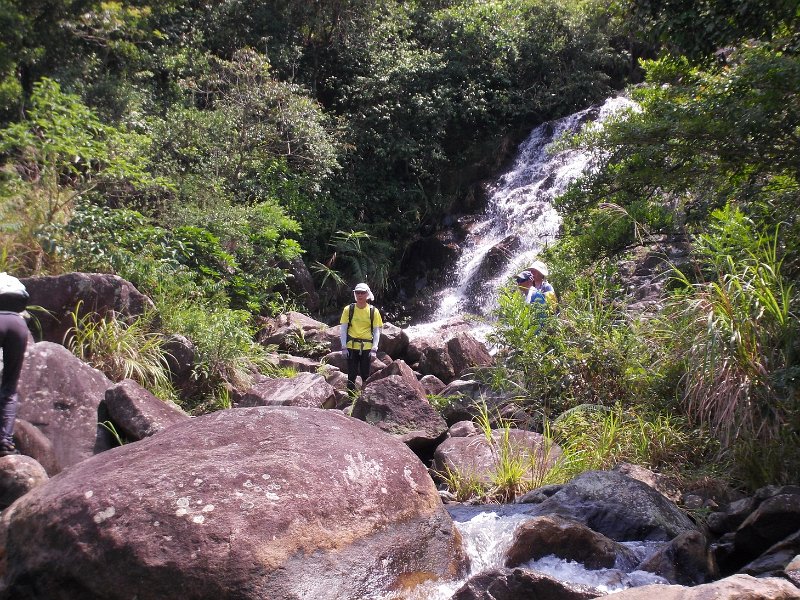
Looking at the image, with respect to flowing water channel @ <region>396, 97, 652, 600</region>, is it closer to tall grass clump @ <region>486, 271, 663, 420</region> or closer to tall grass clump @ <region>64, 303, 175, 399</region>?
tall grass clump @ <region>486, 271, 663, 420</region>

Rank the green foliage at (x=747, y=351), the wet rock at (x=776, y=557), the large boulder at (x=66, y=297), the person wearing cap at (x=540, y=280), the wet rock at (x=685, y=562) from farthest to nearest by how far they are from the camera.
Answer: the person wearing cap at (x=540, y=280) → the large boulder at (x=66, y=297) → the green foliage at (x=747, y=351) → the wet rock at (x=685, y=562) → the wet rock at (x=776, y=557)

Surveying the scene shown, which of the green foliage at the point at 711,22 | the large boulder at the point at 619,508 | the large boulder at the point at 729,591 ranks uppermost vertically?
the green foliage at the point at 711,22

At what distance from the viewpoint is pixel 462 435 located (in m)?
8.48

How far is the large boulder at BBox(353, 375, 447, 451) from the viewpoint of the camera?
8.45 m

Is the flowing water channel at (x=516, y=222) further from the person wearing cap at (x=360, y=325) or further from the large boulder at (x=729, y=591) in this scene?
the large boulder at (x=729, y=591)

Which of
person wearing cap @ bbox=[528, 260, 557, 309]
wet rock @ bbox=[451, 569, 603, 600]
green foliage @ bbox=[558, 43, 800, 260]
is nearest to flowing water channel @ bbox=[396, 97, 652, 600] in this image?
person wearing cap @ bbox=[528, 260, 557, 309]

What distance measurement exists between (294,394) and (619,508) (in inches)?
177

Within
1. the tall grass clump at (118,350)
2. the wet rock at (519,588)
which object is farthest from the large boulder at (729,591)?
the tall grass clump at (118,350)

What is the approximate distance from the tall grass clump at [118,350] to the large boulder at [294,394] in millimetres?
1011

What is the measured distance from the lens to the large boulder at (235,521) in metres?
4.14

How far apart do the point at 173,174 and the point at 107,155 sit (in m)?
2.27

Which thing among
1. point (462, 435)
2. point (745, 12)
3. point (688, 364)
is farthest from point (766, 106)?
point (462, 435)

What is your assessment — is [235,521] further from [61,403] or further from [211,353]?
[211,353]

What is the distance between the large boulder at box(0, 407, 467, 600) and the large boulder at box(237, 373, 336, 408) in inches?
155
